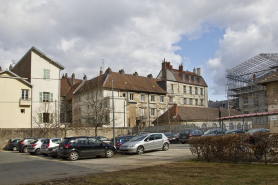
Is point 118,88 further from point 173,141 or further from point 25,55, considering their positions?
point 173,141

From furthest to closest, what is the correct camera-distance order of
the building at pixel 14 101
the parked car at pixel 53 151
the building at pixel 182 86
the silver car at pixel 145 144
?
the building at pixel 182 86, the building at pixel 14 101, the silver car at pixel 145 144, the parked car at pixel 53 151

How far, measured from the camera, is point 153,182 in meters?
9.70

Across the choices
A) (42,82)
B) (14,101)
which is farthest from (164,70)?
(14,101)

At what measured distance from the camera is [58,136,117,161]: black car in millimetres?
19266

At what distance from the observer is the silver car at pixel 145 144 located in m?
22.0

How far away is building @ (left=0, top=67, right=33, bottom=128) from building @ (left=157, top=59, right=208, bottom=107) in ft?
108

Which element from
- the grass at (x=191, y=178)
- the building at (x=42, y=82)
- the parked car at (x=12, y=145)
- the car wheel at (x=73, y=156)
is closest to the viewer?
the grass at (x=191, y=178)

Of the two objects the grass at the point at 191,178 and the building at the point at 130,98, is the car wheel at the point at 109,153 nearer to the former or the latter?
the grass at the point at 191,178

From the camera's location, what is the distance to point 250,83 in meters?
59.5

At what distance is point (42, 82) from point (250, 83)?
4023 centimetres

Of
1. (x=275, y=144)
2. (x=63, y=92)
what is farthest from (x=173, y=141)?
(x=63, y=92)

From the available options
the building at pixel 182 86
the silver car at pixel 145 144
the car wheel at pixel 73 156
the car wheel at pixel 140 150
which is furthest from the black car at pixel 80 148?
the building at pixel 182 86

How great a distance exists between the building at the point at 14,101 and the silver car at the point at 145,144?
25.6 metres

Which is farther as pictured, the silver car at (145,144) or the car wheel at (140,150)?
the car wheel at (140,150)
